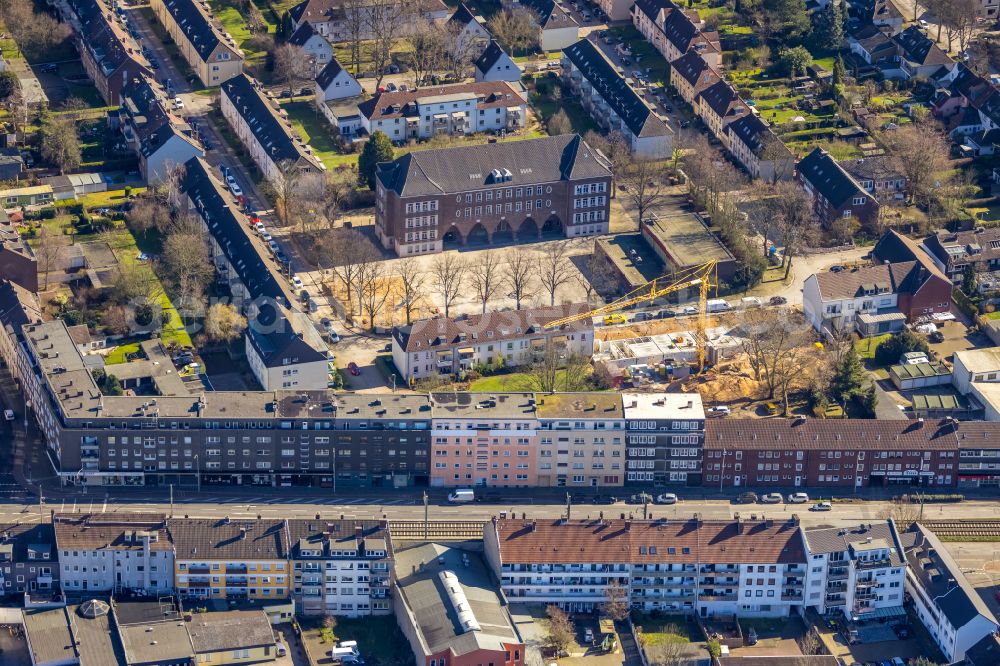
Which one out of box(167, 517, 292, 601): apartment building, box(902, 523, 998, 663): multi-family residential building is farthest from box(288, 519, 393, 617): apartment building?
box(902, 523, 998, 663): multi-family residential building

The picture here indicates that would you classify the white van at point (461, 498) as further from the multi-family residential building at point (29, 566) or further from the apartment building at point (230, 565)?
the multi-family residential building at point (29, 566)

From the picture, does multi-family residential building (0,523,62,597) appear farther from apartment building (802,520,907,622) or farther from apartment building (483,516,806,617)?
apartment building (802,520,907,622)

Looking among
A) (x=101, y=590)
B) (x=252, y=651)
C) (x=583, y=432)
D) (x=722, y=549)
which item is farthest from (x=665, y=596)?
(x=101, y=590)

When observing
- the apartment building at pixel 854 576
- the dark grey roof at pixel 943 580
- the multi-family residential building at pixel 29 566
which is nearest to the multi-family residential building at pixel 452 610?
the apartment building at pixel 854 576

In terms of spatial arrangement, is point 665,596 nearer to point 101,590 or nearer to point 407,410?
point 407,410

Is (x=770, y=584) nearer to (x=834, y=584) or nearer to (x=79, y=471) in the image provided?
(x=834, y=584)

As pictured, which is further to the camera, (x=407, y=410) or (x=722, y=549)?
(x=407, y=410)
